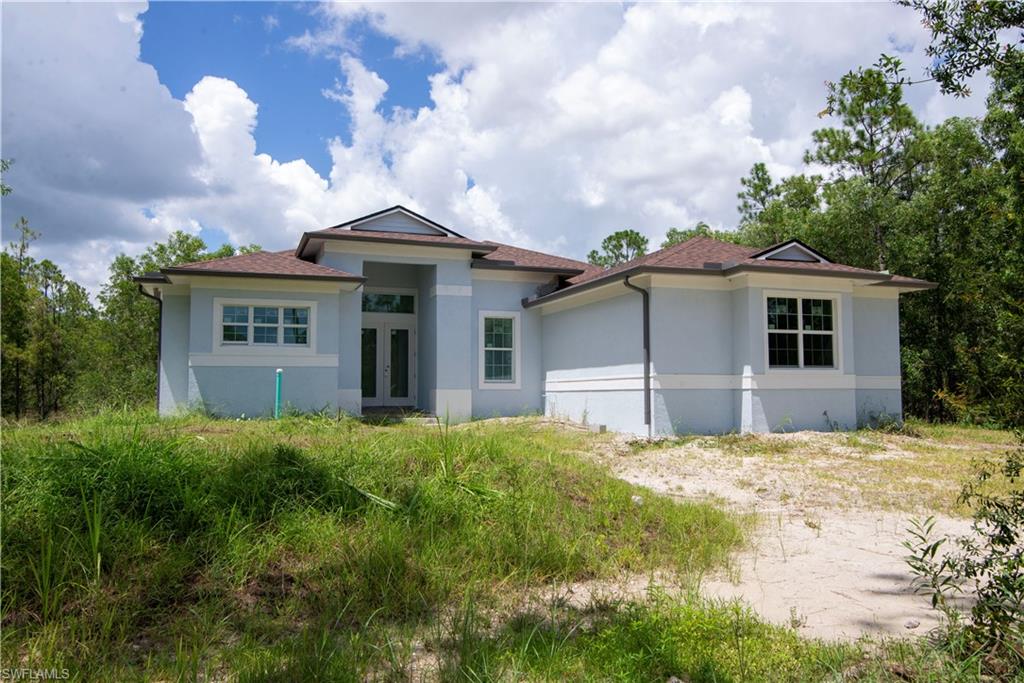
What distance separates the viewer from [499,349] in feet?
61.2

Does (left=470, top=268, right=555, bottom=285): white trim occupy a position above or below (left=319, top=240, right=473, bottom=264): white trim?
below

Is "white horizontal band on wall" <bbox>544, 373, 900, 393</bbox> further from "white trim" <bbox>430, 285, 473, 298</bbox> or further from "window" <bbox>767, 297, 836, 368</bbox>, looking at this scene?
"white trim" <bbox>430, 285, 473, 298</bbox>

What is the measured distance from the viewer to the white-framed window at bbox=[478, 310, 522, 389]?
60.4ft

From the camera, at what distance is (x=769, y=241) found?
28000 millimetres

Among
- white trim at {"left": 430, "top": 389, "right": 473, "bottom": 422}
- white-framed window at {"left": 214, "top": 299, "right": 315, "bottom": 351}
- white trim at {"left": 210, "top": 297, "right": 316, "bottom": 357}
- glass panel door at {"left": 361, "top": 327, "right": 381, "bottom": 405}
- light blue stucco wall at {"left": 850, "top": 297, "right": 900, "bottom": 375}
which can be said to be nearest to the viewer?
white trim at {"left": 210, "top": 297, "right": 316, "bottom": 357}

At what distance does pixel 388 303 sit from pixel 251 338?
15.6 ft

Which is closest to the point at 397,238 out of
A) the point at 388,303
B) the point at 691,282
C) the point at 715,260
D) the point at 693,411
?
the point at 388,303

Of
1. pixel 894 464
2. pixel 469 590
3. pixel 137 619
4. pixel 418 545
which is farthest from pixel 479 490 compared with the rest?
pixel 894 464

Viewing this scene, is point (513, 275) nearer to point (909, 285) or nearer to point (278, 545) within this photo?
point (909, 285)

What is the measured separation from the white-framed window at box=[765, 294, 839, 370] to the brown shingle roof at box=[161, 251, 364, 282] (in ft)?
31.1

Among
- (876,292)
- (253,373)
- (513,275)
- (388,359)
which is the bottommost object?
(253,373)

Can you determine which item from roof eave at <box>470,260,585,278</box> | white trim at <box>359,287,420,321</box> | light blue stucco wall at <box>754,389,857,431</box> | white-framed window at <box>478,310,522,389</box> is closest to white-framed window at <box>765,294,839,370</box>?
light blue stucco wall at <box>754,389,857,431</box>

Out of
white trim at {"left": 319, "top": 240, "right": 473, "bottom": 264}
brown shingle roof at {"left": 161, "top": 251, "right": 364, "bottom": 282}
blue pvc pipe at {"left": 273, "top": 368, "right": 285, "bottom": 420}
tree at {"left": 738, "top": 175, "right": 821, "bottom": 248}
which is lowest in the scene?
blue pvc pipe at {"left": 273, "top": 368, "right": 285, "bottom": 420}

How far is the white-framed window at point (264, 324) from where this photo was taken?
15742mm
